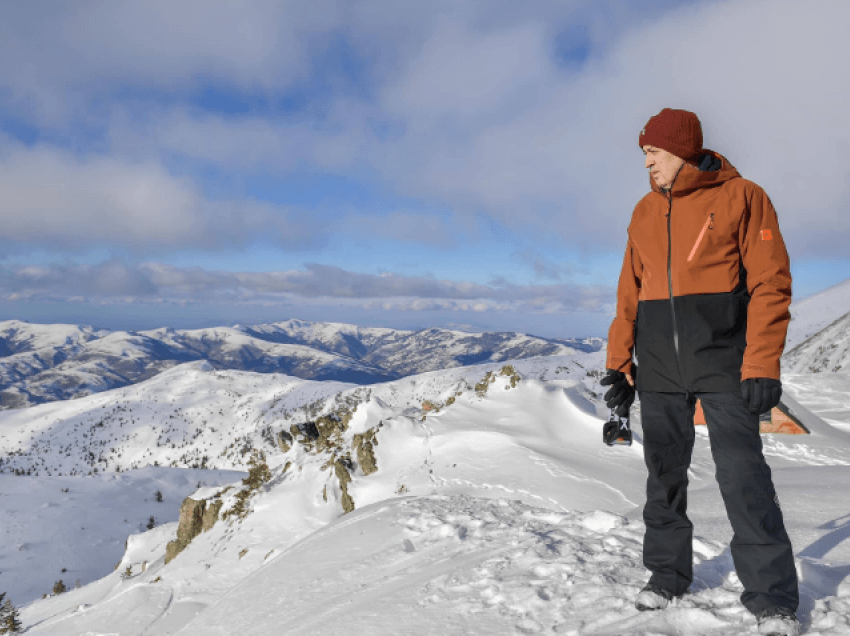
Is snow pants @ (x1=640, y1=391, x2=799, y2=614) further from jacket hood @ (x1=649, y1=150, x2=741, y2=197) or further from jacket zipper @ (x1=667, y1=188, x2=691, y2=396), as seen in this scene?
jacket hood @ (x1=649, y1=150, x2=741, y2=197)

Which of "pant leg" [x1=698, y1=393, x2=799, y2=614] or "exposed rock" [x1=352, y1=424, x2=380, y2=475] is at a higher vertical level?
"pant leg" [x1=698, y1=393, x2=799, y2=614]

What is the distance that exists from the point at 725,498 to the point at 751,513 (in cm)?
16

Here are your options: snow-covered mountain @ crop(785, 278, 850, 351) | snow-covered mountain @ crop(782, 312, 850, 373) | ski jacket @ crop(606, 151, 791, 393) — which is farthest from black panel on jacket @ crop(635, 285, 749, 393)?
snow-covered mountain @ crop(785, 278, 850, 351)

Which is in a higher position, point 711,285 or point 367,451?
point 711,285

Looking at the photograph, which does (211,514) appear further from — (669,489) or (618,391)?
(669,489)

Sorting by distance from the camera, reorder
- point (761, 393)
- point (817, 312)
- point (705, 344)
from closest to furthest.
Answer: point (761, 393)
point (705, 344)
point (817, 312)

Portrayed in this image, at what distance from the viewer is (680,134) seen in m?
3.35

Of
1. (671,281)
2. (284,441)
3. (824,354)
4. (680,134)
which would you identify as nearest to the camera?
(680,134)

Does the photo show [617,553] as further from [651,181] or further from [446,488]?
[446,488]

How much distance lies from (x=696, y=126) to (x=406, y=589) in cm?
485

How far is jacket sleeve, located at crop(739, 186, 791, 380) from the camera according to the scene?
2.95 m

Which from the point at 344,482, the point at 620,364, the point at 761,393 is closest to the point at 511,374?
the point at 344,482

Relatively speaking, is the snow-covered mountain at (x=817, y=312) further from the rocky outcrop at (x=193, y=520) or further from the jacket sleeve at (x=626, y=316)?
the jacket sleeve at (x=626, y=316)

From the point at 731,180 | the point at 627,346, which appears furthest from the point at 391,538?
the point at 731,180
